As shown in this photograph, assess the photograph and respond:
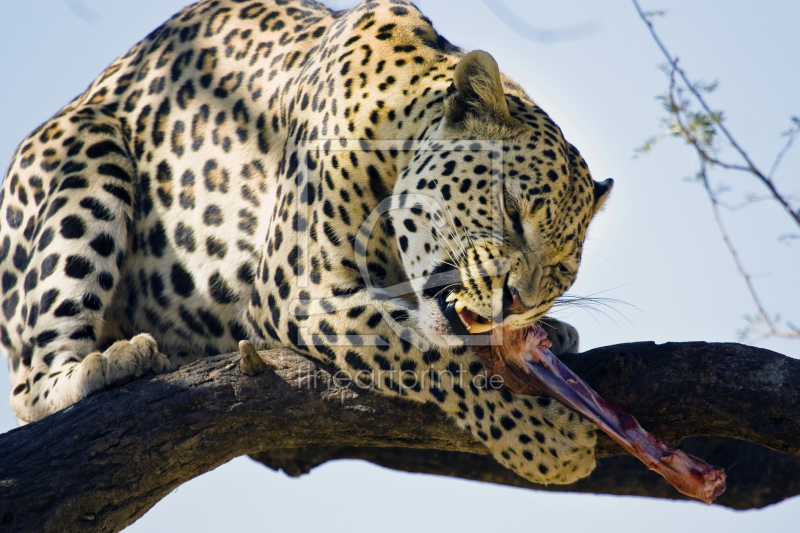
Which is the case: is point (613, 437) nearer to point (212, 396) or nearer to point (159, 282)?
point (212, 396)

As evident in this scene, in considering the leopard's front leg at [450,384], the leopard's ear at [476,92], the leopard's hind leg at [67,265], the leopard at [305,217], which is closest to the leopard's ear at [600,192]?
the leopard at [305,217]

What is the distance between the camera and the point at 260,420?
18.9 feet

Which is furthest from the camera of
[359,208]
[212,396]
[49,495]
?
[359,208]

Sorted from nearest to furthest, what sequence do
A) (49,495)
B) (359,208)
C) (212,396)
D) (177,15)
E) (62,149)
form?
(49,495)
(212,396)
(359,208)
(62,149)
(177,15)

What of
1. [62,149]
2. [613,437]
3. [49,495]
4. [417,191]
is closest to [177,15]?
[62,149]

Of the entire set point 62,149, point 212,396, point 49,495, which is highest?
point 62,149

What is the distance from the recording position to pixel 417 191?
5.96 metres

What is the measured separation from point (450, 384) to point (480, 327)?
0.41 meters

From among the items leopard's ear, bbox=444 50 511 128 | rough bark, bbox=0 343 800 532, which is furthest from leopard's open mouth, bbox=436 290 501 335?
leopard's ear, bbox=444 50 511 128

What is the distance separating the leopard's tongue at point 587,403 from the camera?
16.9 ft

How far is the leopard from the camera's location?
5711mm

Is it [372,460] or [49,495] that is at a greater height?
[49,495]

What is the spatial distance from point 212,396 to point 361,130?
6.92 feet

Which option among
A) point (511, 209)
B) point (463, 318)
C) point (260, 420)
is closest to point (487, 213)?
point (511, 209)
